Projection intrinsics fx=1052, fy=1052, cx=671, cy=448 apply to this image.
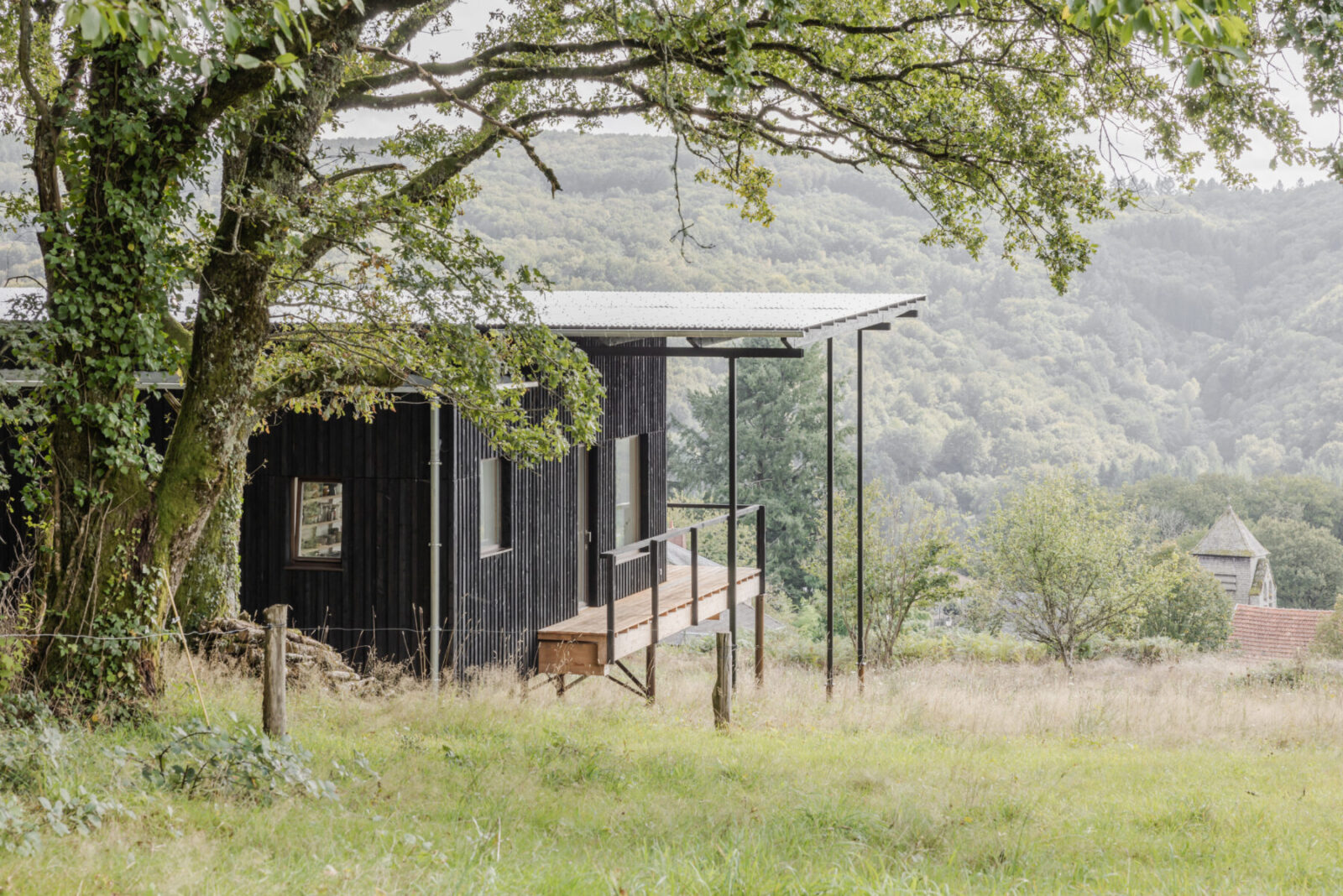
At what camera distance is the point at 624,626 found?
10922mm

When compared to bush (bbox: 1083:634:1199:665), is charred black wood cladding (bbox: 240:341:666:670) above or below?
above

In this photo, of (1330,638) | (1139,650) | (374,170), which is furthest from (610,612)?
(1330,638)

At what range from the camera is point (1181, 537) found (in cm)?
5472

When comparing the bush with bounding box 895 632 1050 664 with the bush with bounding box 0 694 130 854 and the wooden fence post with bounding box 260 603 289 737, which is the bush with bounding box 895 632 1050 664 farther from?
the bush with bounding box 0 694 130 854

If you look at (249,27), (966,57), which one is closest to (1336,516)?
(966,57)

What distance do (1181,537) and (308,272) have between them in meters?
56.0

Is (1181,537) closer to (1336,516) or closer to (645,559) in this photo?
(1336,516)

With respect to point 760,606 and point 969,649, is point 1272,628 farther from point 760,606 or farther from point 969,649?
point 760,606

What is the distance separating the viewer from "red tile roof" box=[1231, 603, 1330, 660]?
36656 mm

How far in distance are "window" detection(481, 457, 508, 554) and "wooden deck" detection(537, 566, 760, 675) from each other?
3.69 ft

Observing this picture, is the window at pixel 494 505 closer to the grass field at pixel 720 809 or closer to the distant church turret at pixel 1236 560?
the grass field at pixel 720 809

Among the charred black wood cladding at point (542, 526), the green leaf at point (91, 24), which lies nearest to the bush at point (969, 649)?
the charred black wood cladding at point (542, 526)

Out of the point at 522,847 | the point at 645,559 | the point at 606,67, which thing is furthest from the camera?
the point at 645,559

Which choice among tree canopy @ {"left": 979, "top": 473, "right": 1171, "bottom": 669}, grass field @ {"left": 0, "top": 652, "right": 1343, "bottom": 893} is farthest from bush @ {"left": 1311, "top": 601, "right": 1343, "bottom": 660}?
grass field @ {"left": 0, "top": 652, "right": 1343, "bottom": 893}
